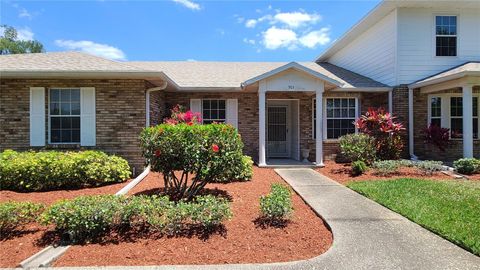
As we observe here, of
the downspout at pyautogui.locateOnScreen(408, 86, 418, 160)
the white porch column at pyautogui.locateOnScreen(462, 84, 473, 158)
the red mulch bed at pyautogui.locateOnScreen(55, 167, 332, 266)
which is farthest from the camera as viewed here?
the downspout at pyautogui.locateOnScreen(408, 86, 418, 160)

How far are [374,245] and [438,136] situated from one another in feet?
30.1

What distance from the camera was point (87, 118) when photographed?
966cm

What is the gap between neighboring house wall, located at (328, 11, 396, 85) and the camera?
12750 mm

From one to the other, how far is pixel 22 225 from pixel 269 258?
156 inches

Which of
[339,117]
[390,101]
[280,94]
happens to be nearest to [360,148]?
[339,117]

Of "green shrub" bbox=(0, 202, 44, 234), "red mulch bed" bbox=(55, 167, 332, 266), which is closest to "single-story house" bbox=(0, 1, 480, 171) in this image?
"green shrub" bbox=(0, 202, 44, 234)

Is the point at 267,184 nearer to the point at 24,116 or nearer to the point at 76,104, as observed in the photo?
the point at 76,104

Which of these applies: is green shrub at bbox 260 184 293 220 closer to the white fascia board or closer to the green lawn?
the green lawn

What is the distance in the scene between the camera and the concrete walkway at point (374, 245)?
3.79 m

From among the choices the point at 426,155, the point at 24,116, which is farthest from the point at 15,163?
the point at 426,155

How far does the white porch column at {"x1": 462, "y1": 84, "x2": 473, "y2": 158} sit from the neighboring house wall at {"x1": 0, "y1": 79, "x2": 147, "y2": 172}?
416 inches

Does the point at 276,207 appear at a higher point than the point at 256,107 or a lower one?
lower

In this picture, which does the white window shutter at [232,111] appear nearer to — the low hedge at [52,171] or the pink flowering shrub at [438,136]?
the low hedge at [52,171]

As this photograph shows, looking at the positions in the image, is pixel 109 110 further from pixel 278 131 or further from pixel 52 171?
pixel 278 131
